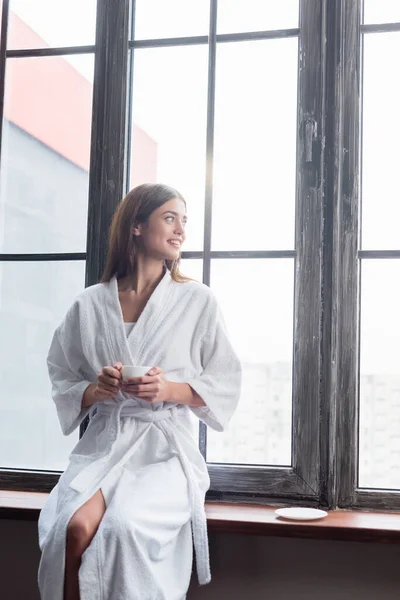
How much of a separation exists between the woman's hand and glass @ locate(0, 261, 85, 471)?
0.50 meters

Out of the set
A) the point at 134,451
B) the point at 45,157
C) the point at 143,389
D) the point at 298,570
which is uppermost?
the point at 45,157

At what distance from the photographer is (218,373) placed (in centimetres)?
199

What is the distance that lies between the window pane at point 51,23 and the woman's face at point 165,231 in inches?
27.9

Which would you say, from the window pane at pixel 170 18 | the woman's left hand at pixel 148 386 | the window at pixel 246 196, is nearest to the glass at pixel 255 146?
the window at pixel 246 196

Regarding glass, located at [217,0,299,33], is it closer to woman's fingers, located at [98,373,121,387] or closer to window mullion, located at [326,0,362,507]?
window mullion, located at [326,0,362,507]

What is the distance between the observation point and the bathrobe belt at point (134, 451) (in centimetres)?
180

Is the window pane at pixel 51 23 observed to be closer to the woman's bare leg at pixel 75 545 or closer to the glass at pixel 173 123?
the glass at pixel 173 123

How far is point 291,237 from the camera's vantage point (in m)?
2.18

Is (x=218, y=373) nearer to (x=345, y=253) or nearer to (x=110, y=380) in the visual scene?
(x=110, y=380)

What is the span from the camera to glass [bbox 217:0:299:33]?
2.24m

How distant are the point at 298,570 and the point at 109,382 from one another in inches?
27.3

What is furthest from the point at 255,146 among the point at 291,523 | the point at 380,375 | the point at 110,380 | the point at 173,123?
the point at 291,523

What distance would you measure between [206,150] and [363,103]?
0.48 meters

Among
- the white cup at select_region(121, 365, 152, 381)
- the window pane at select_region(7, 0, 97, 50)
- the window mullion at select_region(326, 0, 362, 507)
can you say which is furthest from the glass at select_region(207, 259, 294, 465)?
the window pane at select_region(7, 0, 97, 50)
